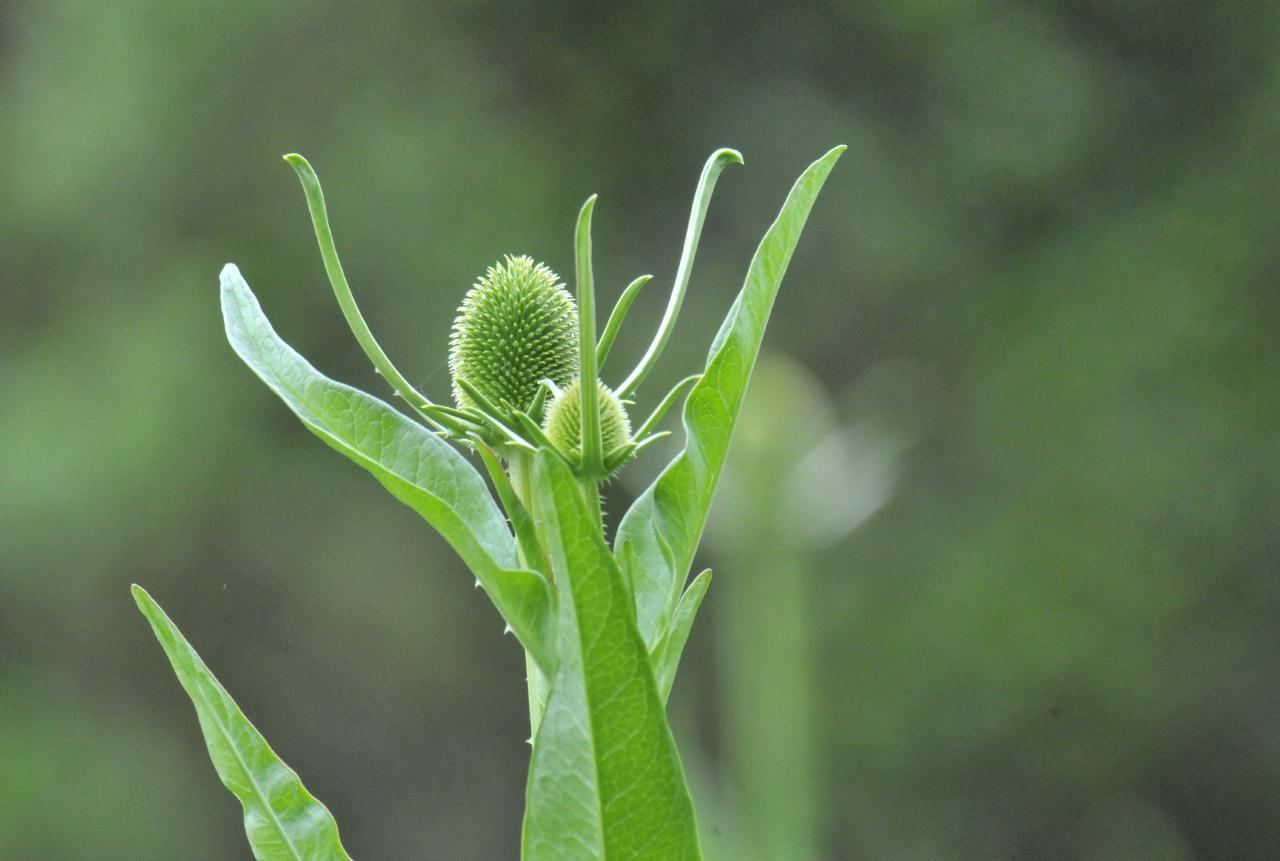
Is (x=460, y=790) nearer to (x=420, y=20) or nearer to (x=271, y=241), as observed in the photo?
(x=271, y=241)

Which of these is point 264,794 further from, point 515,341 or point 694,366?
point 694,366

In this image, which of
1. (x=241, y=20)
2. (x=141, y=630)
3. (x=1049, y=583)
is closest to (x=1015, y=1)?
(x=1049, y=583)

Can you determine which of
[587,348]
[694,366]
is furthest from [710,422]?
[694,366]

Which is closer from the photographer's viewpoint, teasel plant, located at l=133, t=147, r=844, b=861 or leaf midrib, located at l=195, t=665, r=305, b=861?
teasel plant, located at l=133, t=147, r=844, b=861

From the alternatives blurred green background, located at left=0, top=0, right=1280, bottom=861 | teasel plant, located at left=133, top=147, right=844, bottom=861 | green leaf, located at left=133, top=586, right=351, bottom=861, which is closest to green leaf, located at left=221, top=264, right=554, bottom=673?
teasel plant, located at left=133, top=147, right=844, bottom=861

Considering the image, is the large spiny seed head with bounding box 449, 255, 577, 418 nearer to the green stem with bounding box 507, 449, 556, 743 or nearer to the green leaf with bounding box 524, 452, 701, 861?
the green stem with bounding box 507, 449, 556, 743

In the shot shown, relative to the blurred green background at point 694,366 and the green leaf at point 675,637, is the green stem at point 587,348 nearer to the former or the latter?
the green leaf at point 675,637

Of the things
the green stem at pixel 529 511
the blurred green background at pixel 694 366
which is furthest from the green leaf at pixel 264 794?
the blurred green background at pixel 694 366
